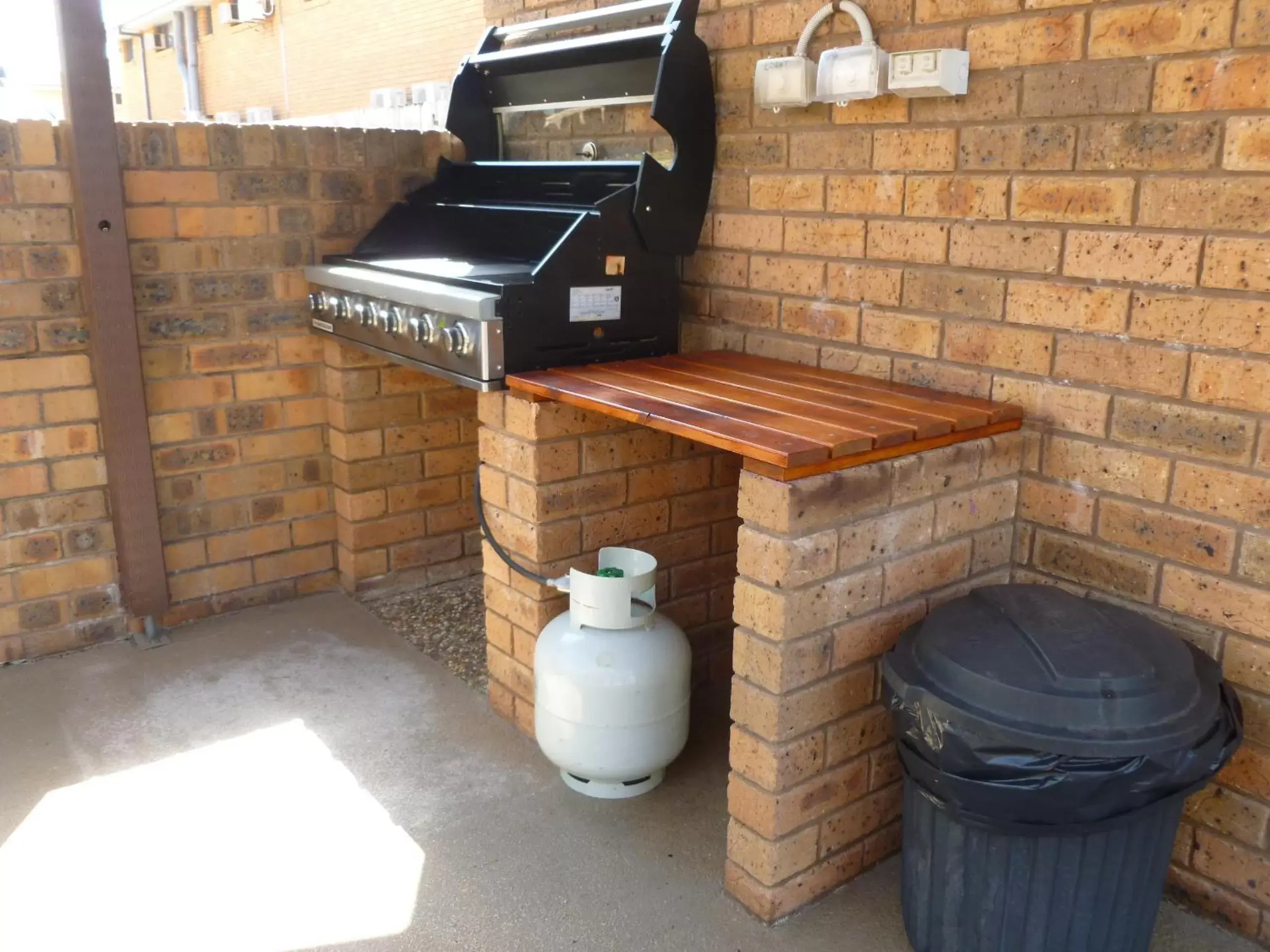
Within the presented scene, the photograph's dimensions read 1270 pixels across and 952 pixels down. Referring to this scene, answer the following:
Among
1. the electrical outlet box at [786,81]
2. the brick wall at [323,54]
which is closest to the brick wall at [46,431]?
the electrical outlet box at [786,81]

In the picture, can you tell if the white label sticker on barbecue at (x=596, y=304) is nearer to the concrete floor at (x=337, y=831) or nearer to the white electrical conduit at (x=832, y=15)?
the white electrical conduit at (x=832, y=15)

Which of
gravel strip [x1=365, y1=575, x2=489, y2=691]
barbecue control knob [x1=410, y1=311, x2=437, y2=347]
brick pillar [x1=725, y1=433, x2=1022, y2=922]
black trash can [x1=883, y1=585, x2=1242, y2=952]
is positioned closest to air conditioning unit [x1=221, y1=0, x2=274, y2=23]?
gravel strip [x1=365, y1=575, x2=489, y2=691]

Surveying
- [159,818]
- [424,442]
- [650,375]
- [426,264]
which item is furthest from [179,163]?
[159,818]

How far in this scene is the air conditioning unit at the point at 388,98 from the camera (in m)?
13.2

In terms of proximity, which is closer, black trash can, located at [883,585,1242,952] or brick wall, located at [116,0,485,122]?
black trash can, located at [883,585,1242,952]

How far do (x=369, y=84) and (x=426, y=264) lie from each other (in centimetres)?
1339

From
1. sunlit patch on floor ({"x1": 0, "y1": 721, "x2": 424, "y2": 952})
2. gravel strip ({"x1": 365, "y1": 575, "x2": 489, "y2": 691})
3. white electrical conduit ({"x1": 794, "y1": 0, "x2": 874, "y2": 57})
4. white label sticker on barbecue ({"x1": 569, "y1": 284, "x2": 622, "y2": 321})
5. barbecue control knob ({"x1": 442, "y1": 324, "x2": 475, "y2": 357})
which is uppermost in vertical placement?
white electrical conduit ({"x1": 794, "y1": 0, "x2": 874, "y2": 57})

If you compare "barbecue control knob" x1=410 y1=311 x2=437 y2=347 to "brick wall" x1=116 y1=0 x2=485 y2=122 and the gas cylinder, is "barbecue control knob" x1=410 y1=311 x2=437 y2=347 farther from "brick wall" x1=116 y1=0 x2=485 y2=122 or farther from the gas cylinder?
"brick wall" x1=116 y1=0 x2=485 y2=122

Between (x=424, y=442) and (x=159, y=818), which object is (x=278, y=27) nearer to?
(x=424, y=442)

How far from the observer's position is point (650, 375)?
265 cm

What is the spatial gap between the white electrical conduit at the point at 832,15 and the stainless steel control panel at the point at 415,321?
100 centimetres

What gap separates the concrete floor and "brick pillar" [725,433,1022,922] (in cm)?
14

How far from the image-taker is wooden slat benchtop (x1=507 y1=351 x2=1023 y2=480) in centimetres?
197

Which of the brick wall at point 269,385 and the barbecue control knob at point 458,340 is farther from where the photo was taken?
the brick wall at point 269,385
